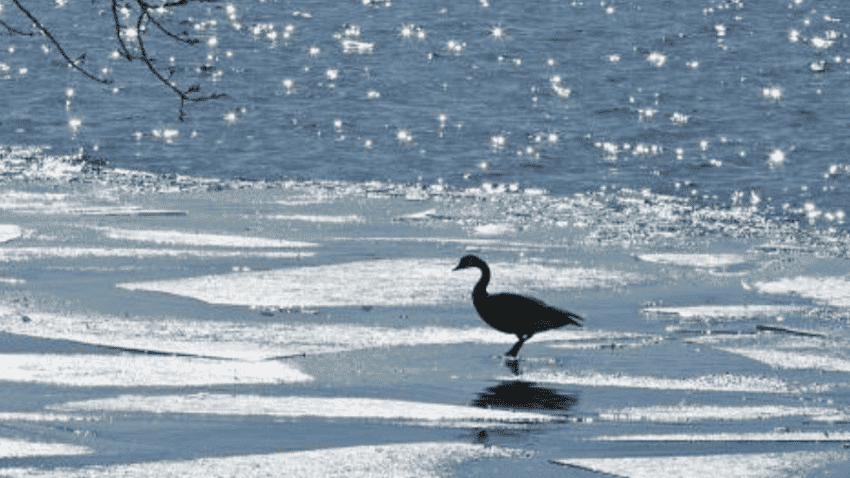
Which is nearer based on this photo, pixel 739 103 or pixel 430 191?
pixel 430 191

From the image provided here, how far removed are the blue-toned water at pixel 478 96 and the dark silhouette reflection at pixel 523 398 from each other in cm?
1048

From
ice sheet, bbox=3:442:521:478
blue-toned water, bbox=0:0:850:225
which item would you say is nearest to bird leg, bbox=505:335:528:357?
ice sheet, bbox=3:442:521:478

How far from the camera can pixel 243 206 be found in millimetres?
20219

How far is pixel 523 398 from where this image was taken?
35.6ft

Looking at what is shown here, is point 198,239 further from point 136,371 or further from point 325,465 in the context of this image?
point 325,465

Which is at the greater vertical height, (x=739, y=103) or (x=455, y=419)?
(x=739, y=103)

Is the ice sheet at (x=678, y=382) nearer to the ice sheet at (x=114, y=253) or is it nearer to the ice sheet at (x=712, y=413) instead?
the ice sheet at (x=712, y=413)

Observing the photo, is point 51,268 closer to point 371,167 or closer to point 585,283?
point 585,283

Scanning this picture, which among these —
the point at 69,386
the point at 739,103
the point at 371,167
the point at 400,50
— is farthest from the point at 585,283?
the point at 400,50

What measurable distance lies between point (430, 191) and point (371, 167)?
309 centimetres

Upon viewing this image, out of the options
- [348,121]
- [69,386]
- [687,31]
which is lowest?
[69,386]

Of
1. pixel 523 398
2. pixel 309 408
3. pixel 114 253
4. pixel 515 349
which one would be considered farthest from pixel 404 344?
pixel 114 253

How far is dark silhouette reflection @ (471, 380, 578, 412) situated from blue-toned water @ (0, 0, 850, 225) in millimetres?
10476

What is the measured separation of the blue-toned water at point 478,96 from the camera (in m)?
25.6
